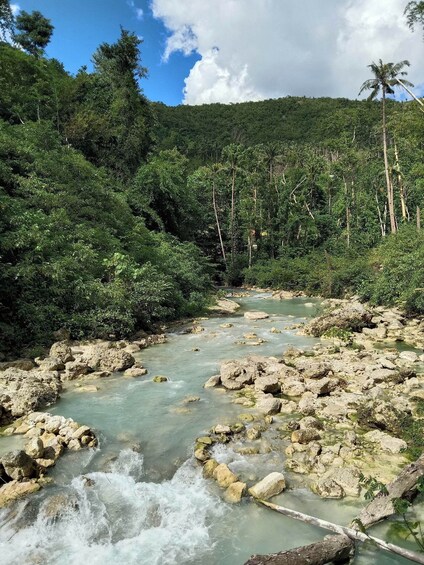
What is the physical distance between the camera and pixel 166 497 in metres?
6.11

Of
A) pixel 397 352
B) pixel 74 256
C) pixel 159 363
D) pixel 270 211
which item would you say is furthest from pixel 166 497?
Answer: pixel 270 211

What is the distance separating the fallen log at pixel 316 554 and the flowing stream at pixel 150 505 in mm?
328

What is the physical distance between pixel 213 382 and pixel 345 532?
5928 mm

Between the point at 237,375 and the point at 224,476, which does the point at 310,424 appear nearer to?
the point at 224,476

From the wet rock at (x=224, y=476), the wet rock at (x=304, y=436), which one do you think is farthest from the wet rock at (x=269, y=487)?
the wet rock at (x=304, y=436)

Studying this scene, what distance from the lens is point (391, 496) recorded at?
17.7 ft

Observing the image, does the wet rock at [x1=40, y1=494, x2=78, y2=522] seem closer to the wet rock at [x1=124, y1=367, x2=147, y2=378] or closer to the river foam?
the river foam

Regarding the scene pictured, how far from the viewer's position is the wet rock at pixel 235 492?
5.96m

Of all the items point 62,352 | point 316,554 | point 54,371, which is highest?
point 62,352

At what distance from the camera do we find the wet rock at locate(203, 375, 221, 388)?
10715mm

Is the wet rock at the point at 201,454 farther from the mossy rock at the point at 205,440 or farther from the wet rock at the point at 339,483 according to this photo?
the wet rock at the point at 339,483

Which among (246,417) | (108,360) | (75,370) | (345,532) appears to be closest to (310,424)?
(246,417)

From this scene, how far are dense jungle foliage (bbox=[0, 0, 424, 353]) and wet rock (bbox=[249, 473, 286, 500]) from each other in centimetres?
985

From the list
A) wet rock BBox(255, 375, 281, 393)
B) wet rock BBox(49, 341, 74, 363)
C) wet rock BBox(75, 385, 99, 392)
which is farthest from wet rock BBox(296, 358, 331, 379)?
wet rock BBox(49, 341, 74, 363)
